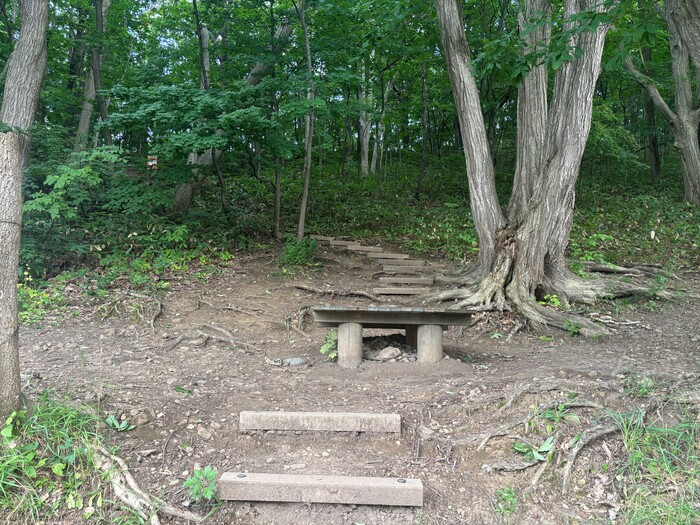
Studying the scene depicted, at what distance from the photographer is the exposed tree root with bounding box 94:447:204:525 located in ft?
9.62

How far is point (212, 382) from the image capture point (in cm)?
489

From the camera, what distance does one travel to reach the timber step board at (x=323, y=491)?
308 cm

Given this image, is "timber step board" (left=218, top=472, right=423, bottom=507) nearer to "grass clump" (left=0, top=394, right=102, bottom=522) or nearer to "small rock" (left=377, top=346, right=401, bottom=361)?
"grass clump" (left=0, top=394, right=102, bottom=522)

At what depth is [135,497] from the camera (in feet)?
9.82

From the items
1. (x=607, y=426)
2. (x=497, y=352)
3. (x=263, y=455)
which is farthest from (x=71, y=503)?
(x=497, y=352)

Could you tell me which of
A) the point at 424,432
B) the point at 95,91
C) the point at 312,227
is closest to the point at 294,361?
the point at 424,432

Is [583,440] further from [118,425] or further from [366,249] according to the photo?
[366,249]

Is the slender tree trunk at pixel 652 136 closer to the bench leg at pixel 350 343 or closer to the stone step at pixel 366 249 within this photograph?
the stone step at pixel 366 249

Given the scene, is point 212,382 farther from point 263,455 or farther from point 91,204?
point 91,204

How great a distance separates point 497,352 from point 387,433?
8.89ft

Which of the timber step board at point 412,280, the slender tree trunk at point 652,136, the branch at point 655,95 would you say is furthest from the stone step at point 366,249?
the slender tree trunk at point 652,136

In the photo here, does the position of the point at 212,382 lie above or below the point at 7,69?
below

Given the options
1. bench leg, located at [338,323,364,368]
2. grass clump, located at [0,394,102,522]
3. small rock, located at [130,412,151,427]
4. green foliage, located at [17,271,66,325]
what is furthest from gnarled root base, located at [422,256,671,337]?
green foliage, located at [17,271,66,325]

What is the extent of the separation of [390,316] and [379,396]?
1.00 meters
